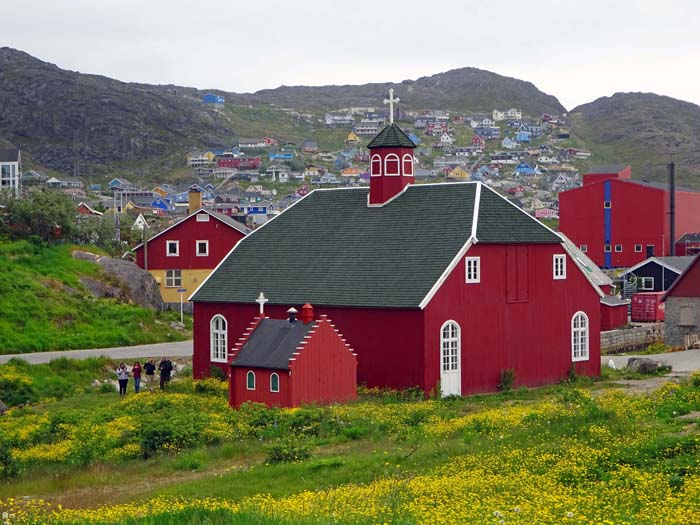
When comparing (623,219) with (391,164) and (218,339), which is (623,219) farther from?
(218,339)

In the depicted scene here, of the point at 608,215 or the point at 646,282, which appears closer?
the point at 646,282

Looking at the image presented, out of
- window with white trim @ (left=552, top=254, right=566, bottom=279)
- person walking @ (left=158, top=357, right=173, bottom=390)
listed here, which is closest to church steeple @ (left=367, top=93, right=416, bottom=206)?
window with white trim @ (left=552, top=254, right=566, bottom=279)

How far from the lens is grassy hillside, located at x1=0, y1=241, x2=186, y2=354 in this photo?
51156 millimetres

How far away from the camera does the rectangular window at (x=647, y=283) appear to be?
3238 inches

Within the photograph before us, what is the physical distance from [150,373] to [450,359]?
480 inches

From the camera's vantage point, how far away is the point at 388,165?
4409cm

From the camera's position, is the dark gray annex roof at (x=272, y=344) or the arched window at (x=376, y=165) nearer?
the dark gray annex roof at (x=272, y=344)

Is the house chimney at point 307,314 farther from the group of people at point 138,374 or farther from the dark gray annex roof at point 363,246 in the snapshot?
the group of people at point 138,374

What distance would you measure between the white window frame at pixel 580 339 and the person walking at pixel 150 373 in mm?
15911

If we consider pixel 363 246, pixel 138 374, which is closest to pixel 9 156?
pixel 138 374

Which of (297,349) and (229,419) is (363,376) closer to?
(297,349)

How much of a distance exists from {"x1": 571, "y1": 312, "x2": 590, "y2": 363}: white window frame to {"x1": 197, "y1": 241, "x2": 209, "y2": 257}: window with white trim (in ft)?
112

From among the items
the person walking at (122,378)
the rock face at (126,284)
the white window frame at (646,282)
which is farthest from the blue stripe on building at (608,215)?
the person walking at (122,378)

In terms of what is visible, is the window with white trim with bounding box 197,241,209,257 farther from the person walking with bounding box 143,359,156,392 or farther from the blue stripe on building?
the blue stripe on building
